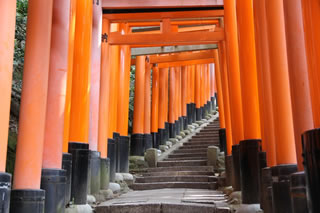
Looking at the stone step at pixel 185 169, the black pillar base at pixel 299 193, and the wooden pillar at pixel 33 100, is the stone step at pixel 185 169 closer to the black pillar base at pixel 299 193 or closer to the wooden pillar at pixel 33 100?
the wooden pillar at pixel 33 100

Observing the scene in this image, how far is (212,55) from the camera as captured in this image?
15.0m

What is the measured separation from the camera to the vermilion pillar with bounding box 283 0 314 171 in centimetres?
381

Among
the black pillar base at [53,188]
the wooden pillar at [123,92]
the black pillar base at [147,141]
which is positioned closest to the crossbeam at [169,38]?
the wooden pillar at [123,92]

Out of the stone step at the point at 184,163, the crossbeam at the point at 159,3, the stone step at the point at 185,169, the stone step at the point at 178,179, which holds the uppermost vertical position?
the crossbeam at the point at 159,3

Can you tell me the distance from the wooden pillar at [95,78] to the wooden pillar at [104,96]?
1.65 feet

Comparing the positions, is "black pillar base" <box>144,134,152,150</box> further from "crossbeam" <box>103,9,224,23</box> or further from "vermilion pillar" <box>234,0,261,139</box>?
"vermilion pillar" <box>234,0,261,139</box>

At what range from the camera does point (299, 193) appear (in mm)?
3410

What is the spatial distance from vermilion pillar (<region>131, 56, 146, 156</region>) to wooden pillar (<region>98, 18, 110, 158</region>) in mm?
3509

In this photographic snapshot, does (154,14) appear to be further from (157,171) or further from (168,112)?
(168,112)

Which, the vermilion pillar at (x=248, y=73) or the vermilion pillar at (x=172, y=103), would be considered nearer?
the vermilion pillar at (x=248, y=73)

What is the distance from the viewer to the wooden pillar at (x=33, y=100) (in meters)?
5.05

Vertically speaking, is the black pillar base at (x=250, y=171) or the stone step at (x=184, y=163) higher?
the stone step at (x=184, y=163)

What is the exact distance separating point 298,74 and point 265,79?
1.83m

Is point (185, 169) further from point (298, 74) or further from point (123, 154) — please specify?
point (298, 74)
